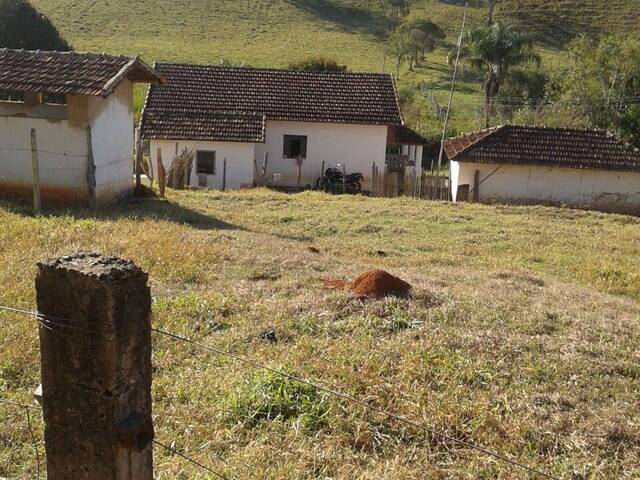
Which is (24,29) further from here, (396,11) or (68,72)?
(396,11)

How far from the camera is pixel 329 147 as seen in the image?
2489cm

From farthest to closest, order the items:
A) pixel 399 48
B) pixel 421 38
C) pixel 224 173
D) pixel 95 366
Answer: pixel 421 38 < pixel 399 48 < pixel 224 173 < pixel 95 366

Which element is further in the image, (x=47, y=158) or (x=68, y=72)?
(x=68, y=72)

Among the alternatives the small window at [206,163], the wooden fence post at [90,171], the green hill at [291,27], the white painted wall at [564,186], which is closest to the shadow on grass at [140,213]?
the wooden fence post at [90,171]

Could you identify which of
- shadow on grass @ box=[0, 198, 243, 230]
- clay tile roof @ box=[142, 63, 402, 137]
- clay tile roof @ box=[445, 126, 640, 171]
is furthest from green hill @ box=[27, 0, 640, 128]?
shadow on grass @ box=[0, 198, 243, 230]

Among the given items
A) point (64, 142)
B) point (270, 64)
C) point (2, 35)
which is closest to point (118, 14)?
point (270, 64)

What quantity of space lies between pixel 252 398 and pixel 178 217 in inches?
346

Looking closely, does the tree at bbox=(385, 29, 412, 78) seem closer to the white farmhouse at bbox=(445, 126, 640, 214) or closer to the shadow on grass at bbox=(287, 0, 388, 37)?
the shadow on grass at bbox=(287, 0, 388, 37)

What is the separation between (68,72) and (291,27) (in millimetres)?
46284

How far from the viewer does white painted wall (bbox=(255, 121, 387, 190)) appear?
974 inches

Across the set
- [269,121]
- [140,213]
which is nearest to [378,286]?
[140,213]

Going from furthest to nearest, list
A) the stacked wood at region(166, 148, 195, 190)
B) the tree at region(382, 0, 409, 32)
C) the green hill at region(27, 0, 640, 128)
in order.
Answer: the tree at region(382, 0, 409, 32) → the green hill at region(27, 0, 640, 128) → the stacked wood at region(166, 148, 195, 190)

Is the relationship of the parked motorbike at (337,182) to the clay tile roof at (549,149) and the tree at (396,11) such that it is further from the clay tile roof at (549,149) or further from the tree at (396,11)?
the tree at (396,11)

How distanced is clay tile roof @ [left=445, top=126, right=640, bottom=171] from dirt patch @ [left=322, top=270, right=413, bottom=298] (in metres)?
15.1
